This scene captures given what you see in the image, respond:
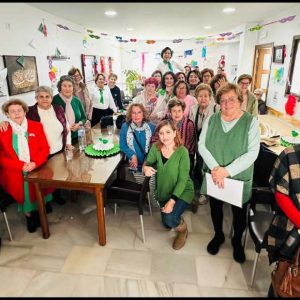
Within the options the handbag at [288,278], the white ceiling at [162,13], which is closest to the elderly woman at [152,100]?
the white ceiling at [162,13]

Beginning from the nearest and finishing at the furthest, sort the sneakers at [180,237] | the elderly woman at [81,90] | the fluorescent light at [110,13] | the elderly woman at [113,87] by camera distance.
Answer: the sneakers at [180,237] → the elderly woman at [81,90] → the fluorescent light at [110,13] → the elderly woman at [113,87]

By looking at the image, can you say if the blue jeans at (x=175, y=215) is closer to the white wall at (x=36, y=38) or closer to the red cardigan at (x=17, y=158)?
the red cardigan at (x=17, y=158)

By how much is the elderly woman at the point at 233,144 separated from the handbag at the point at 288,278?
56 centimetres

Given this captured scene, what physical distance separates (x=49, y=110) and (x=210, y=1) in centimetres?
291

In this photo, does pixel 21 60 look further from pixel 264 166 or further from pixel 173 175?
pixel 264 166

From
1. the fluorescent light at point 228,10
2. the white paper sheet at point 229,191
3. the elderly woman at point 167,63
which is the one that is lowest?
the white paper sheet at point 229,191

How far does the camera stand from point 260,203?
199cm

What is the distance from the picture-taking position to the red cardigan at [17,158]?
2.13 meters

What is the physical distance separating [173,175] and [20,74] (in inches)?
113

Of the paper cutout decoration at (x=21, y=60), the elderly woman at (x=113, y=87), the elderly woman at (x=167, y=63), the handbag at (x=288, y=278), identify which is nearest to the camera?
the handbag at (x=288, y=278)

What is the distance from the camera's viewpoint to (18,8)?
349cm

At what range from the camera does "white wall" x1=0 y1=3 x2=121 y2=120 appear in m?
3.31

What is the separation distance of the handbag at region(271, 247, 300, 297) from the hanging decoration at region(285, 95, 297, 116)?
3077mm

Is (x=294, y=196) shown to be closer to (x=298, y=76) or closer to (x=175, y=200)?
(x=175, y=200)
